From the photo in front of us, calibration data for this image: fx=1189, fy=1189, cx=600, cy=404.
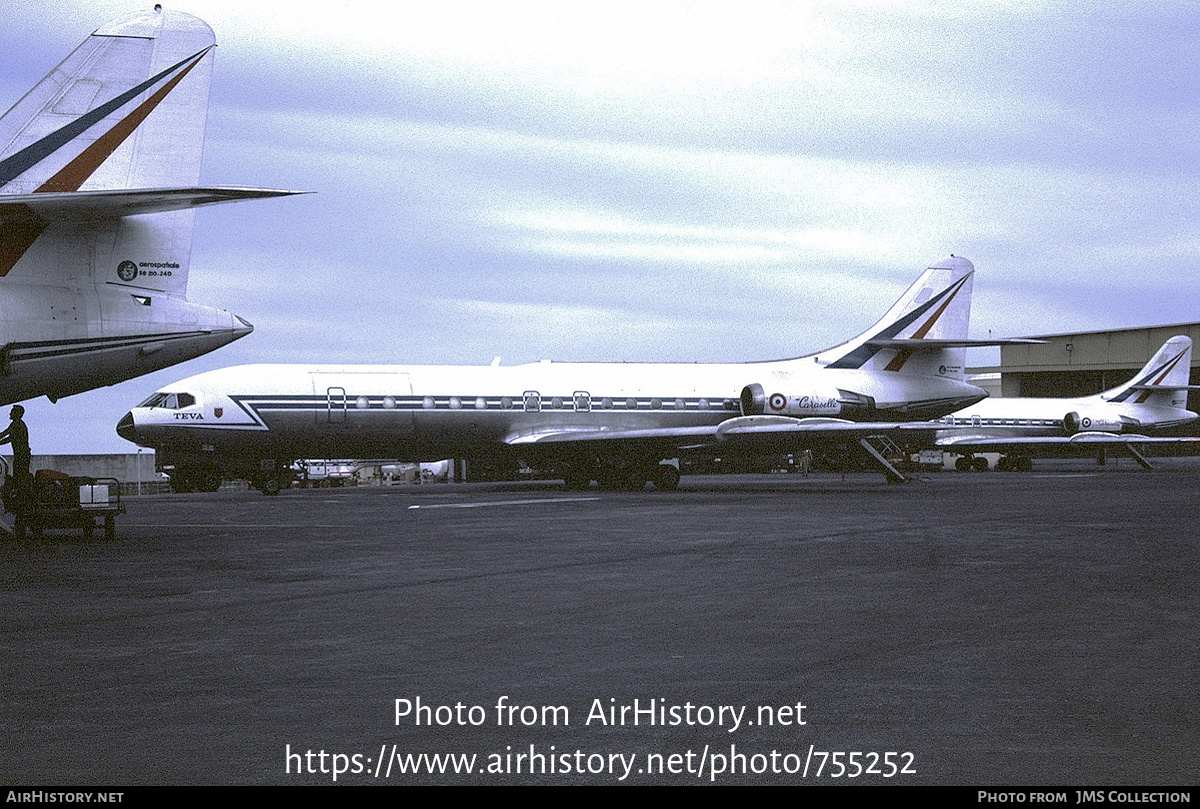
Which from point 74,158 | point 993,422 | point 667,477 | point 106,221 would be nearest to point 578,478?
point 667,477

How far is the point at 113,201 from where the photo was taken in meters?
12.4

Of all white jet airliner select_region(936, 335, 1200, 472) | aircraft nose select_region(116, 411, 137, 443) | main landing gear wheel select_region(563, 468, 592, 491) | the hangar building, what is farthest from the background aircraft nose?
the hangar building

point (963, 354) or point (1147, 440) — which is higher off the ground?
point (963, 354)

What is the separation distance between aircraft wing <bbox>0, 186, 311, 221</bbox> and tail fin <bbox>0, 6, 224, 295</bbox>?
5 cm

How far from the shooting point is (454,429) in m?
31.0

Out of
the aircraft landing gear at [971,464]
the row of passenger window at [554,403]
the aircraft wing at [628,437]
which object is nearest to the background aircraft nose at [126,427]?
the row of passenger window at [554,403]

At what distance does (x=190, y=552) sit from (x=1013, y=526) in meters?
11.5

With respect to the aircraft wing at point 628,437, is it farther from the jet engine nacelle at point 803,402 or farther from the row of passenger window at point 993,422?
the row of passenger window at point 993,422

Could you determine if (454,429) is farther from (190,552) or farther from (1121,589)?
(1121,589)

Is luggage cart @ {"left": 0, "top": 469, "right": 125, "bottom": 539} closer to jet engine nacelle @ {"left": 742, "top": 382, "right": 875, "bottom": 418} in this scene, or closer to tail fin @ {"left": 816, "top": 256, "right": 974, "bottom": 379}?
jet engine nacelle @ {"left": 742, "top": 382, "right": 875, "bottom": 418}

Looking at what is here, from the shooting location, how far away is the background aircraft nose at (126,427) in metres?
28.7

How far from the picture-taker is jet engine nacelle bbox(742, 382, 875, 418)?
34156mm

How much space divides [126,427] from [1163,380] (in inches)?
2005
